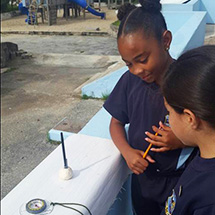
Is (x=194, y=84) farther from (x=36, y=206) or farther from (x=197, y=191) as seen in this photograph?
(x=36, y=206)

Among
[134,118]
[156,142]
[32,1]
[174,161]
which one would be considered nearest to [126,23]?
[134,118]

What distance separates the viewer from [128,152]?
1.44 m

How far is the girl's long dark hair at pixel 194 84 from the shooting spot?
0.91 m

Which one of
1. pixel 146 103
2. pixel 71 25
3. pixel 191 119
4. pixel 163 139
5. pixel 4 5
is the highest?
pixel 191 119

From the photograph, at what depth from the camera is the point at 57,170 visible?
4.46 ft

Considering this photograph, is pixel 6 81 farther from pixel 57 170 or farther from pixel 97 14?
pixel 97 14

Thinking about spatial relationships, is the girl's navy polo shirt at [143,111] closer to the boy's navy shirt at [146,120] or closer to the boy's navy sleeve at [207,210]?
the boy's navy shirt at [146,120]

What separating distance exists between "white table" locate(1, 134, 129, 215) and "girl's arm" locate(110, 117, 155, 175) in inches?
1.6

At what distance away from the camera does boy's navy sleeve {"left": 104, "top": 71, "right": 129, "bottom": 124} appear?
1.53 m

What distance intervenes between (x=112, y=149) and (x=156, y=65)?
1.51 feet

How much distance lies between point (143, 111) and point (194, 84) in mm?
528

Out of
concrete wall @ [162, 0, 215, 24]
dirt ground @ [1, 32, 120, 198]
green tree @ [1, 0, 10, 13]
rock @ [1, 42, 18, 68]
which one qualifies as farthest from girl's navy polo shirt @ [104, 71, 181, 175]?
green tree @ [1, 0, 10, 13]

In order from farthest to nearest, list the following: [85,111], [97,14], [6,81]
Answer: [97,14], [6,81], [85,111]

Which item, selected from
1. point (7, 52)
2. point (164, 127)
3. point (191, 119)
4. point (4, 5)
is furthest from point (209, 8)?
point (4, 5)
